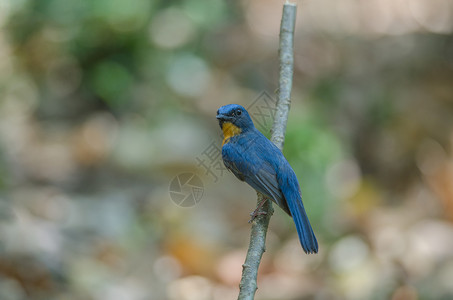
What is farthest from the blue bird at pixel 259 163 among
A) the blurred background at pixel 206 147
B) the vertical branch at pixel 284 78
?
the blurred background at pixel 206 147

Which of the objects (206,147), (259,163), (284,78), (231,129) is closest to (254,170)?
(259,163)

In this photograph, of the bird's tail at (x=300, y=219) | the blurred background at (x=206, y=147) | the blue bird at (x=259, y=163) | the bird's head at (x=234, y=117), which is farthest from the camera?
the blurred background at (x=206, y=147)

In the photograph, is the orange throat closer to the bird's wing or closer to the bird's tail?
the bird's wing

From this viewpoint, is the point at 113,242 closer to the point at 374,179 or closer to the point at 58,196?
the point at 58,196

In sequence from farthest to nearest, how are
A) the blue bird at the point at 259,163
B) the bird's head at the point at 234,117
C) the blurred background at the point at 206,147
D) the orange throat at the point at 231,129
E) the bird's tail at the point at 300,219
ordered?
1. the blurred background at the point at 206,147
2. the orange throat at the point at 231,129
3. the bird's head at the point at 234,117
4. the blue bird at the point at 259,163
5. the bird's tail at the point at 300,219

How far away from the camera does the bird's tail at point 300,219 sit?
10.3 feet

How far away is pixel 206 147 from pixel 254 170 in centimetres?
417

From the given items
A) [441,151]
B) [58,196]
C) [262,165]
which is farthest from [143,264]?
[441,151]

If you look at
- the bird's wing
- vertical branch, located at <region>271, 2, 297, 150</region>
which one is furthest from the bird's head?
vertical branch, located at <region>271, 2, 297, 150</region>

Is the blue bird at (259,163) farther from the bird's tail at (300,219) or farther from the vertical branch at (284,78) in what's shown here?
the vertical branch at (284,78)

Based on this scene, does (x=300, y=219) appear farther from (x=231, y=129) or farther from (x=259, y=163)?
(x=231, y=129)

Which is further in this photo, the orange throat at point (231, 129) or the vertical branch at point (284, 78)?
the orange throat at point (231, 129)

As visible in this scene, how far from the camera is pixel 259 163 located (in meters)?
3.65

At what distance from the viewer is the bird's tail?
3127mm
